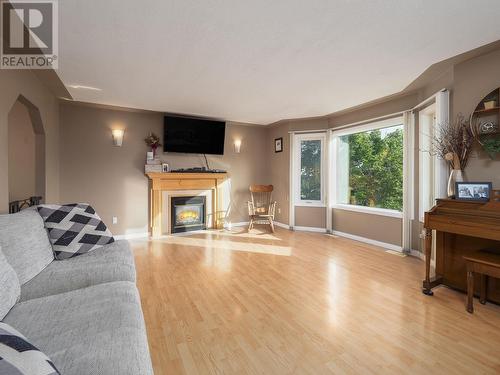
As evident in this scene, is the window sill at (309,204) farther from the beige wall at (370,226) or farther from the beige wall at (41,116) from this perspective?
the beige wall at (41,116)

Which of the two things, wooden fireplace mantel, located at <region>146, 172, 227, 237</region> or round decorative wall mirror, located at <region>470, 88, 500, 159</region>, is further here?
wooden fireplace mantel, located at <region>146, 172, 227, 237</region>

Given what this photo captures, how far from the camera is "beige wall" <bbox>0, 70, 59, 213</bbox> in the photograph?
203 centimetres

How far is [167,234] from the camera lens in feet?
15.4

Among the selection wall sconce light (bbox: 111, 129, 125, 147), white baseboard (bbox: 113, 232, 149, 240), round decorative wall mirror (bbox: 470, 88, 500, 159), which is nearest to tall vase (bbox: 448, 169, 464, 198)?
round decorative wall mirror (bbox: 470, 88, 500, 159)

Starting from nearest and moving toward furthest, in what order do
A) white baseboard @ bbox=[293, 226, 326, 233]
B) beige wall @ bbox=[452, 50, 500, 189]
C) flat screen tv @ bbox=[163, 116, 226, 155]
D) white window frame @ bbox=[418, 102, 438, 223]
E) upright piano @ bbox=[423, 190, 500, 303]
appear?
1. upright piano @ bbox=[423, 190, 500, 303]
2. beige wall @ bbox=[452, 50, 500, 189]
3. white window frame @ bbox=[418, 102, 438, 223]
4. flat screen tv @ bbox=[163, 116, 226, 155]
5. white baseboard @ bbox=[293, 226, 326, 233]

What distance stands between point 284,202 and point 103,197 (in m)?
3.57

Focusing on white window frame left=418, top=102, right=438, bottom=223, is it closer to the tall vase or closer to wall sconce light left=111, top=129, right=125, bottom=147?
the tall vase

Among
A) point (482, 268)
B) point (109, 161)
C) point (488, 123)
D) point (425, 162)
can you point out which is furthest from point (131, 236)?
point (488, 123)

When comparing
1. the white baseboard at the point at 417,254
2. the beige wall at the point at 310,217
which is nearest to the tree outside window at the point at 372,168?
the beige wall at the point at 310,217

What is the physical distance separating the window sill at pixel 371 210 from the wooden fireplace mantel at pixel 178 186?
244 centimetres

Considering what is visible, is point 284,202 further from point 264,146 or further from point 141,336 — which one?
point 141,336

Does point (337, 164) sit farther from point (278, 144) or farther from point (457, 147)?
point (457, 147)

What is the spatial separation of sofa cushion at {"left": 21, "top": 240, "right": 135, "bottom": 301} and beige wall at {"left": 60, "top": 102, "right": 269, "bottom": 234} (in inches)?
104

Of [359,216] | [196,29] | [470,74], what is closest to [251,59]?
[196,29]
